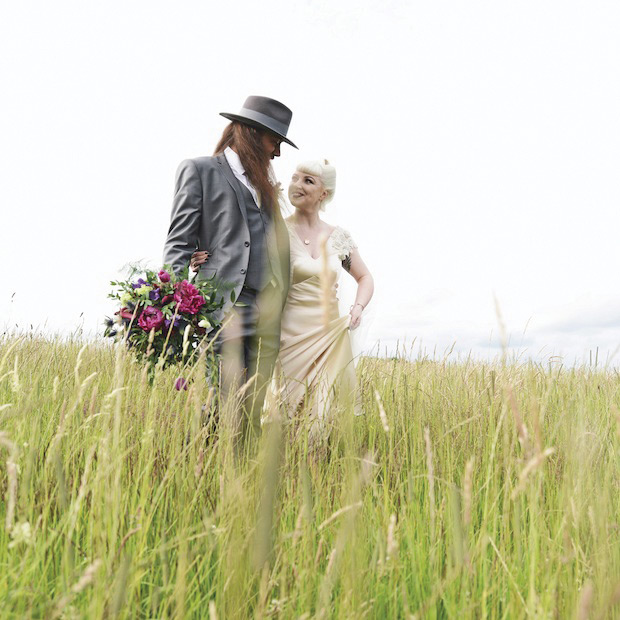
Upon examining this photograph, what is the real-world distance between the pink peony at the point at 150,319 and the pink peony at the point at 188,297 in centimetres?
11

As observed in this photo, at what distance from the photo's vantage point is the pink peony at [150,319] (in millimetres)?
2701

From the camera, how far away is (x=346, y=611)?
1.14 metres

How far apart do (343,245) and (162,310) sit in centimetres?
181

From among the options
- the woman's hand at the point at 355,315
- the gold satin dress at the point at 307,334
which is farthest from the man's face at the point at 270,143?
the woman's hand at the point at 355,315

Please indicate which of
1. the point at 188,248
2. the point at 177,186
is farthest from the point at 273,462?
the point at 177,186

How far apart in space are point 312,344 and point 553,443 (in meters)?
1.54

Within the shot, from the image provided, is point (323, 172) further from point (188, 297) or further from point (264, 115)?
point (188, 297)

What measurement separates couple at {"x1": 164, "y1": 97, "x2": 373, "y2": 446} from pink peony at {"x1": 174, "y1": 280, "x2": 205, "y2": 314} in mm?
187

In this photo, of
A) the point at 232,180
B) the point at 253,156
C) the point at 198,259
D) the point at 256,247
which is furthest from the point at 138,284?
the point at 253,156

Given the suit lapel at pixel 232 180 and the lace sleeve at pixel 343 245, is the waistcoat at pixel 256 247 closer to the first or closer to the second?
the suit lapel at pixel 232 180

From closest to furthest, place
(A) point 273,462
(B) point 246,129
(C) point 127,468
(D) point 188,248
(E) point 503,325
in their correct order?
(A) point 273,462 → (E) point 503,325 → (C) point 127,468 → (D) point 188,248 → (B) point 246,129

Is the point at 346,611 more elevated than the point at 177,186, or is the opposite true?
the point at 177,186

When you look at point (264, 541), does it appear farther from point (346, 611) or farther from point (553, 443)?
point (553, 443)

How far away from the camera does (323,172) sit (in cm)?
404
